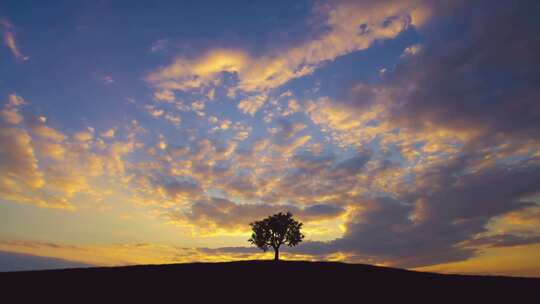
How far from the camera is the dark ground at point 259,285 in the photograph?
93.6 feet

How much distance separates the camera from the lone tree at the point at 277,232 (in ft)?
211

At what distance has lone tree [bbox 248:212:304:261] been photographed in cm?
6419

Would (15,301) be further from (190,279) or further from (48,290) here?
(190,279)

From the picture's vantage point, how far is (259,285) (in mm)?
32844

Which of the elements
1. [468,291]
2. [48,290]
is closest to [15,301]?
[48,290]

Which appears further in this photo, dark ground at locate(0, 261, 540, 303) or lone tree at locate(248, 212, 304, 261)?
lone tree at locate(248, 212, 304, 261)

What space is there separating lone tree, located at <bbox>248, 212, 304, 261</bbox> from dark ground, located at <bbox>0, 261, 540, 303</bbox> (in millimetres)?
21564

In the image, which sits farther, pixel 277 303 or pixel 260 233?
pixel 260 233

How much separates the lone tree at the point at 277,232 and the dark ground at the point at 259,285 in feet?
70.7

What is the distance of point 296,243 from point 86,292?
39227mm

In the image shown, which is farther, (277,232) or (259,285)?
(277,232)

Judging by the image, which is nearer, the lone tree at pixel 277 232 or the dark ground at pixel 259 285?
the dark ground at pixel 259 285

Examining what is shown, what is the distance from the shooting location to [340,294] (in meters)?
29.7

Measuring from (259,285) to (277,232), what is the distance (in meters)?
31.7
